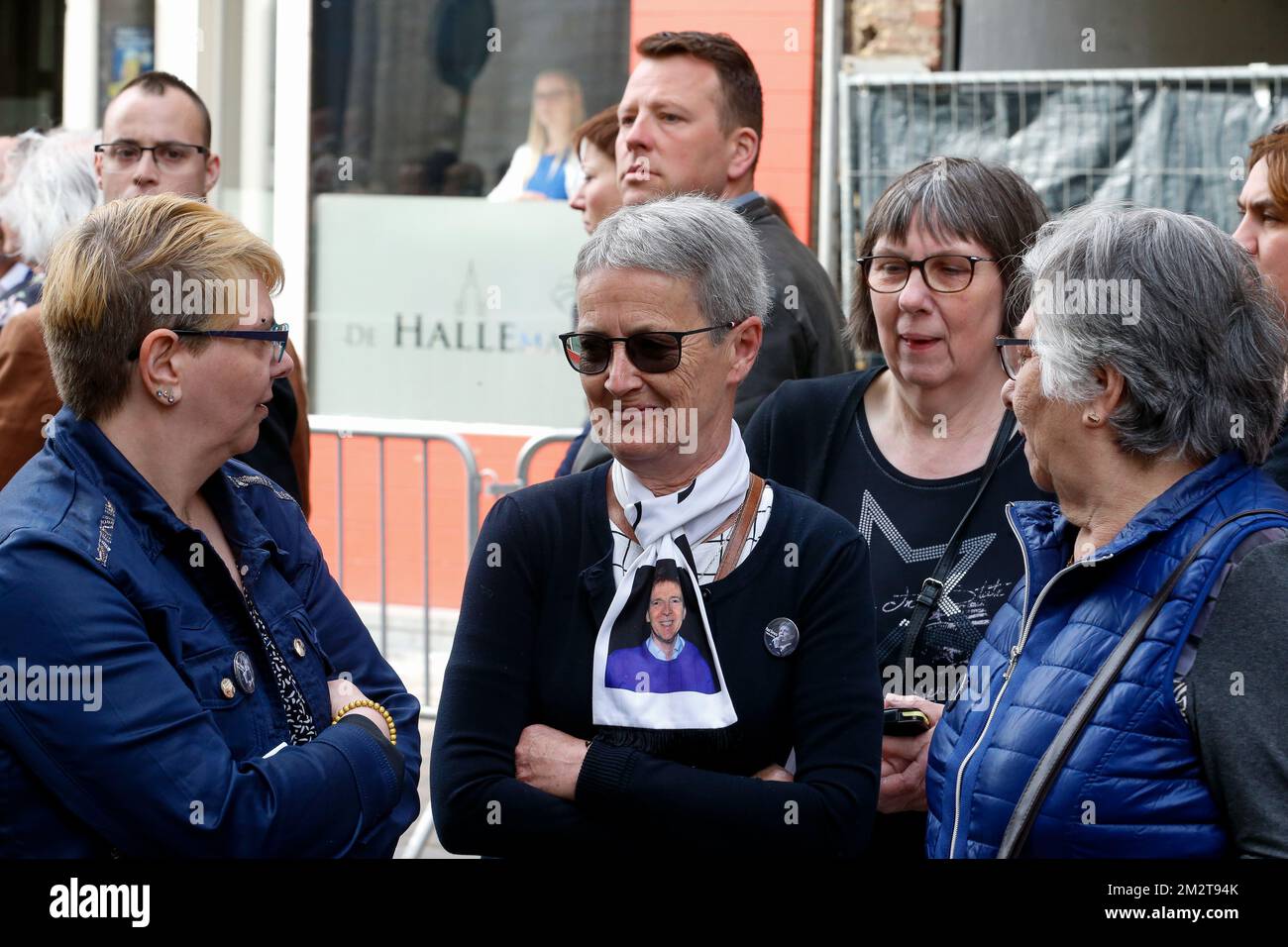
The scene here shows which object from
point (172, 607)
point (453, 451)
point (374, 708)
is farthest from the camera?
→ point (453, 451)

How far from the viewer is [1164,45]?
20.6 ft

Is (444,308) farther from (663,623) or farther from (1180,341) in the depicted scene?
(1180,341)

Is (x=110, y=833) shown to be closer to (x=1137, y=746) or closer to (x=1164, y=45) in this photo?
(x=1137, y=746)

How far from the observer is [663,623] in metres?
2.29

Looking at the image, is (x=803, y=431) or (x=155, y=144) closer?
(x=803, y=431)

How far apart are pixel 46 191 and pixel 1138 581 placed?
3.37 metres

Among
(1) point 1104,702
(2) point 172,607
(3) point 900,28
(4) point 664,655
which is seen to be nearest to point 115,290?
(2) point 172,607

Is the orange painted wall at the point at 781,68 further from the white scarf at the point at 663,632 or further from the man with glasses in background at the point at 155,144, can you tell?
the white scarf at the point at 663,632

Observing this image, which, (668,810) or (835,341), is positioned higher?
(835,341)

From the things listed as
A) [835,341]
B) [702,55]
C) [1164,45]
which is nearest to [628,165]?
[702,55]

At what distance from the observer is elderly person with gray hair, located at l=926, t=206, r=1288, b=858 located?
200 cm

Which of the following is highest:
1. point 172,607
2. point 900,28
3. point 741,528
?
point 900,28
